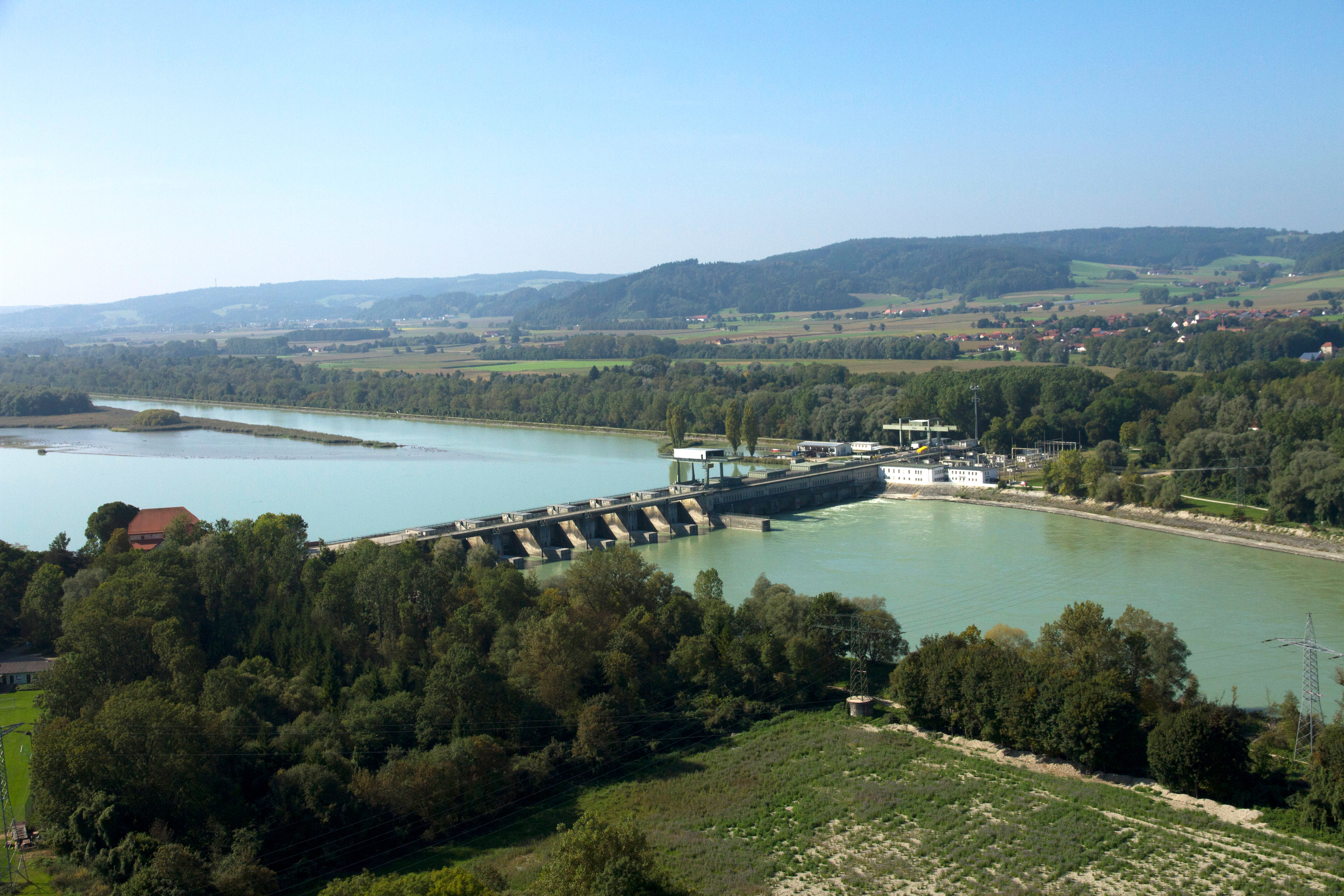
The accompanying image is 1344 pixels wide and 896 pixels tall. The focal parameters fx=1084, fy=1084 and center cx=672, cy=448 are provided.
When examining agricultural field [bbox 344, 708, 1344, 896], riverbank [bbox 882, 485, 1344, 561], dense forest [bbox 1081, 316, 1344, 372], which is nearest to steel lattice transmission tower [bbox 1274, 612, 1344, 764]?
agricultural field [bbox 344, 708, 1344, 896]

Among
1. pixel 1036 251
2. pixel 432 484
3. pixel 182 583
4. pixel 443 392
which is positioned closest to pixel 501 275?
pixel 1036 251

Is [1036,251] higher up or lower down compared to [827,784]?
higher up

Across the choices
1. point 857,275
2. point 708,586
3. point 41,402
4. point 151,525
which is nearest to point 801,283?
point 857,275

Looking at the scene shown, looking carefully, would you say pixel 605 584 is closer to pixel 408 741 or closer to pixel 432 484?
pixel 408 741

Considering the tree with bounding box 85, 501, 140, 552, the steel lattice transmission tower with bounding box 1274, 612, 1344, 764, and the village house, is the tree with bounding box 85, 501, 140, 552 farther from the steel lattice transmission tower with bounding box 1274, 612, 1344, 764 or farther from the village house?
the steel lattice transmission tower with bounding box 1274, 612, 1344, 764

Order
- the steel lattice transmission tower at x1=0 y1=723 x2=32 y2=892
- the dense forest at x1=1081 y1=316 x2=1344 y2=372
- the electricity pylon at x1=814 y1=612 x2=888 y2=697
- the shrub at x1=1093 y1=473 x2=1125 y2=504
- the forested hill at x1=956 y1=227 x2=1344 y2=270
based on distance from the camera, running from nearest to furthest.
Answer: the steel lattice transmission tower at x1=0 y1=723 x2=32 y2=892 < the electricity pylon at x1=814 y1=612 x2=888 y2=697 < the shrub at x1=1093 y1=473 x2=1125 y2=504 < the dense forest at x1=1081 y1=316 x2=1344 y2=372 < the forested hill at x1=956 y1=227 x2=1344 y2=270
